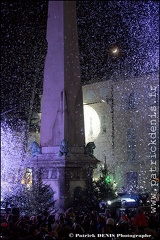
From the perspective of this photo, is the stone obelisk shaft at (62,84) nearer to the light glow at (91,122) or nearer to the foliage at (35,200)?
the foliage at (35,200)

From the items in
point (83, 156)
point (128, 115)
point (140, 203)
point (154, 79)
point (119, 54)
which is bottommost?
point (140, 203)

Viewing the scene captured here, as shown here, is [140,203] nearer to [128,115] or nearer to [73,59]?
[73,59]

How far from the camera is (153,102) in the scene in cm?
3681

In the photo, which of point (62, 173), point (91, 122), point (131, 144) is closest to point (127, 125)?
point (131, 144)

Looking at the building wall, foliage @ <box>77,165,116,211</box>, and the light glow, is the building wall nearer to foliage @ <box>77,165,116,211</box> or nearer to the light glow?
the light glow

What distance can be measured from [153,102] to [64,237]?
93.5 ft

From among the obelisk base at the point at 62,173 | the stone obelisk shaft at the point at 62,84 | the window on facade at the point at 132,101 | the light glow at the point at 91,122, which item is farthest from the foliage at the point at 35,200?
the window on facade at the point at 132,101

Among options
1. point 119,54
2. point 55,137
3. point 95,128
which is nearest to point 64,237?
point 55,137

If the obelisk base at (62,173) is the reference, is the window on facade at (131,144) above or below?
above

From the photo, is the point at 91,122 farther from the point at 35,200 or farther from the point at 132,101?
the point at 35,200

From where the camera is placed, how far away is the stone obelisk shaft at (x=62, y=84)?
21.5 metres

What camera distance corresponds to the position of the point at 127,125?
127ft

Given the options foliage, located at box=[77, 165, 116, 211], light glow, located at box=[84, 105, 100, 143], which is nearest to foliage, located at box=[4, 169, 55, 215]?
foliage, located at box=[77, 165, 116, 211]

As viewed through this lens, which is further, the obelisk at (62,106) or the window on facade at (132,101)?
the window on facade at (132,101)
